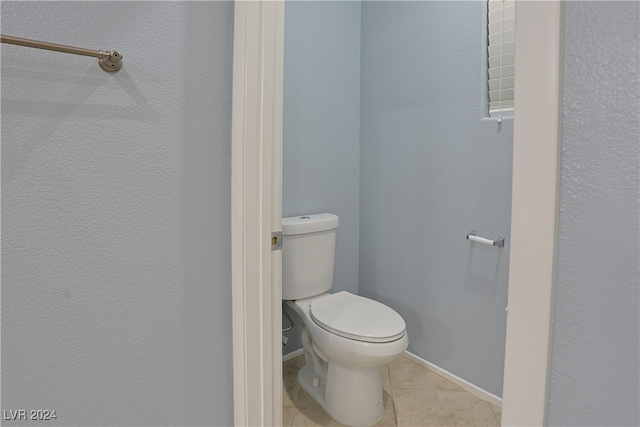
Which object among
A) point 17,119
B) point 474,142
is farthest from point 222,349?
point 474,142

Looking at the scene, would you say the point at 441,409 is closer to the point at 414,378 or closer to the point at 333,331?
the point at 414,378

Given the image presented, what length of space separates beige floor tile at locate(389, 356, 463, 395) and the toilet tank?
1.87ft

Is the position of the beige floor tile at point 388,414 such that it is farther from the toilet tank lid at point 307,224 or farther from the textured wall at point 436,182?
the toilet tank lid at point 307,224

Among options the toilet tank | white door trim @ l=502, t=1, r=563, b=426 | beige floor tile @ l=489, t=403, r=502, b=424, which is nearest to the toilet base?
the toilet tank

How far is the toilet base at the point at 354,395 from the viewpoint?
1.46 meters

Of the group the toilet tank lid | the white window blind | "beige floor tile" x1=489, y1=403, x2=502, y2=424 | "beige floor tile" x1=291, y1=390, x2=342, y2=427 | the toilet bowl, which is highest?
the white window blind

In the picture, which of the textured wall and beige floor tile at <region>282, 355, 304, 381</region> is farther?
beige floor tile at <region>282, 355, 304, 381</region>

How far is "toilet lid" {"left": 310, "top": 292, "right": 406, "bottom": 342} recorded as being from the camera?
137 cm

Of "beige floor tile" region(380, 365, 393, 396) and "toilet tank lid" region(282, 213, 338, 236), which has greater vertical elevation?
"toilet tank lid" region(282, 213, 338, 236)

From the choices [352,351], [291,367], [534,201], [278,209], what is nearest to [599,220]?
[534,201]

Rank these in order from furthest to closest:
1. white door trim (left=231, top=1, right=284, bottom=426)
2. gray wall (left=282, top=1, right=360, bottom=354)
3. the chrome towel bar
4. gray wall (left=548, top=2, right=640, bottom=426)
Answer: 1. gray wall (left=282, top=1, right=360, bottom=354)
2. white door trim (left=231, top=1, right=284, bottom=426)
3. the chrome towel bar
4. gray wall (left=548, top=2, right=640, bottom=426)

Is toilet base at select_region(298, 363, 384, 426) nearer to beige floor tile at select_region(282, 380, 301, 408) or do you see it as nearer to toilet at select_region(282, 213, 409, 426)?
toilet at select_region(282, 213, 409, 426)

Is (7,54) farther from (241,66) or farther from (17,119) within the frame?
(241,66)

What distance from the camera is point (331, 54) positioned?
76.7 inches
